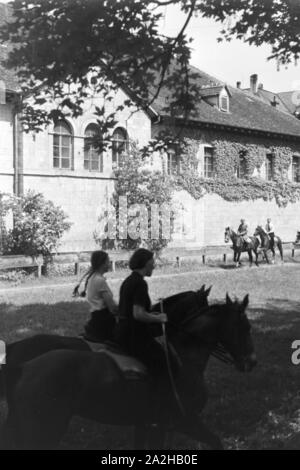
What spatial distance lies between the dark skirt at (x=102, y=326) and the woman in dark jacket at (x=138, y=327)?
0.31m

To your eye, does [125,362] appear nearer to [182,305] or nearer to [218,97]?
[182,305]

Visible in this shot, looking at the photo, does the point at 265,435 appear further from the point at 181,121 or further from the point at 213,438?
the point at 181,121

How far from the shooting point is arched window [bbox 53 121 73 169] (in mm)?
25527

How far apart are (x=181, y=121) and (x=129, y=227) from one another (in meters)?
15.3

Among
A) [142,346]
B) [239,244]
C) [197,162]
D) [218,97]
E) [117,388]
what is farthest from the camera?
[218,97]

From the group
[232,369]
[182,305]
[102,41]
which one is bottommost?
[232,369]

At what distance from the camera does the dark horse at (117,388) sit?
519cm

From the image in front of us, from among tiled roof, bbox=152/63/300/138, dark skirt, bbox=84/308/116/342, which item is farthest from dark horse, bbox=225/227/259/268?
dark skirt, bbox=84/308/116/342

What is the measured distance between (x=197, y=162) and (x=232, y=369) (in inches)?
960

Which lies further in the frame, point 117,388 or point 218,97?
point 218,97

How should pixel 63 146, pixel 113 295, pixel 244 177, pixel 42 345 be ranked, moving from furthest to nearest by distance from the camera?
1. pixel 244 177
2. pixel 63 146
3. pixel 113 295
4. pixel 42 345

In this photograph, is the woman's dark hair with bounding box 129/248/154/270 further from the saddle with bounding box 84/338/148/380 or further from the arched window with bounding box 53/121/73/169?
the arched window with bounding box 53/121/73/169

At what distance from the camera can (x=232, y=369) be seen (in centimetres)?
992

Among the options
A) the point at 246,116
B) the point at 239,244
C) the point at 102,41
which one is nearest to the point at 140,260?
the point at 102,41
